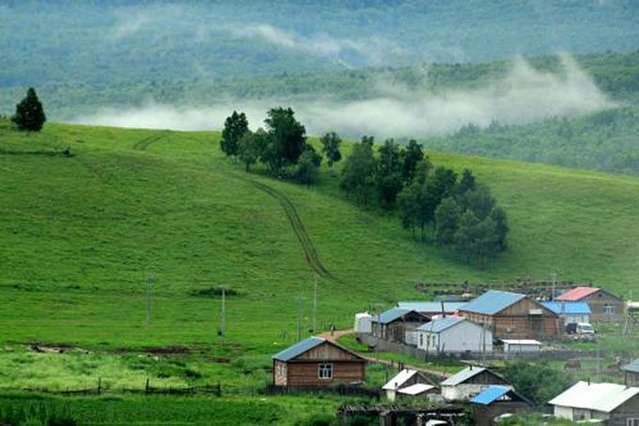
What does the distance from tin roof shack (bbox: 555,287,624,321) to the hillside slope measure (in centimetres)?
740

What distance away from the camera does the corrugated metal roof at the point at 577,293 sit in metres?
119

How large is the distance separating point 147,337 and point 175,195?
47738mm

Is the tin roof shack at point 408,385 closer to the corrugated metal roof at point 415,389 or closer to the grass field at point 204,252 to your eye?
the corrugated metal roof at point 415,389

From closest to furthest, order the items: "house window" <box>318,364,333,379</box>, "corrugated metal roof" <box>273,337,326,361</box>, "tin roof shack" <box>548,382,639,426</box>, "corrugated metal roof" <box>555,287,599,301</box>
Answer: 1. "tin roof shack" <box>548,382,639,426</box>
2. "corrugated metal roof" <box>273,337,326,361</box>
3. "house window" <box>318,364,333,379</box>
4. "corrugated metal roof" <box>555,287,599,301</box>

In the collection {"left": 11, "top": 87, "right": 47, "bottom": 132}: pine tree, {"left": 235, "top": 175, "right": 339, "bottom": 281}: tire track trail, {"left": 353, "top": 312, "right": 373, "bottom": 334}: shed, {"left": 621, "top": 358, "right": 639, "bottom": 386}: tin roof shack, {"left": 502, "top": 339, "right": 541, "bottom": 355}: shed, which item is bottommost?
{"left": 502, "top": 339, "right": 541, "bottom": 355}: shed

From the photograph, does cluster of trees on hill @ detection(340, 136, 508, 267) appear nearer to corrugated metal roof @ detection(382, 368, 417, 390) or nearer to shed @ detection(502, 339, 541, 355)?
shed @ detection(502, 339, 541, 355)

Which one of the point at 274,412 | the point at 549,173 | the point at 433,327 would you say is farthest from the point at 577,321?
the point at 549,173

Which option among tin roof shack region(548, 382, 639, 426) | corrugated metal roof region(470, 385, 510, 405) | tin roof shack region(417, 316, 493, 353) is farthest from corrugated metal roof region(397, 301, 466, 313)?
tin roof shack region(548, 382, 639, 426)

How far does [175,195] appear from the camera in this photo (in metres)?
146

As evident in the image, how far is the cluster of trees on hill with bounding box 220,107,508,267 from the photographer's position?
13862 cm

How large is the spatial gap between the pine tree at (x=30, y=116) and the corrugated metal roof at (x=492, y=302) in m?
59.8

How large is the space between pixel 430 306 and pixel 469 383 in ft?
119

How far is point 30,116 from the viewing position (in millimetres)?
160375

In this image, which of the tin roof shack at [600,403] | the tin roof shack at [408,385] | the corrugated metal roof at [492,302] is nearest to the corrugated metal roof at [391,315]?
the corrugated metal roof at [492,302]
